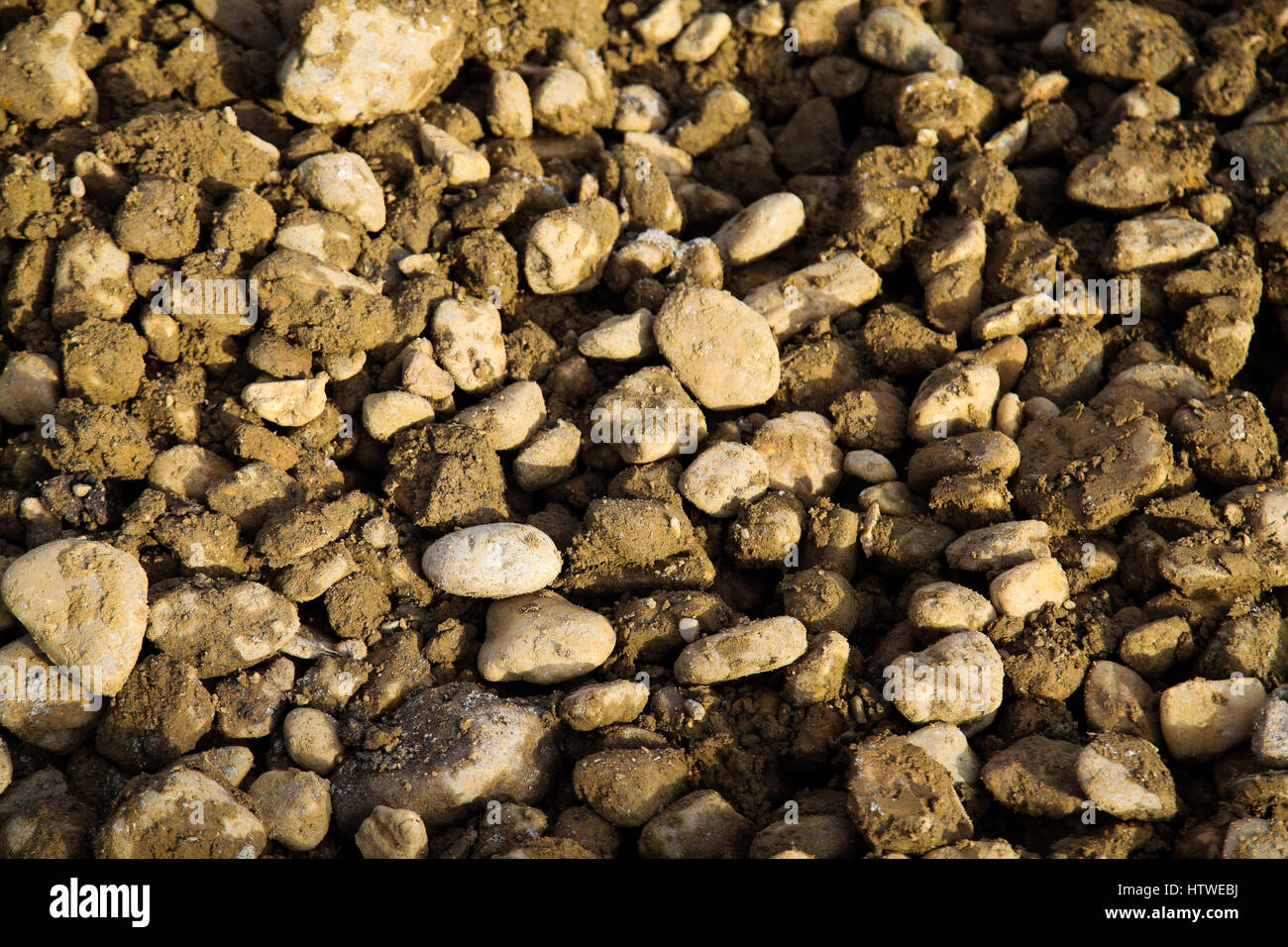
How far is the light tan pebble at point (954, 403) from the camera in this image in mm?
4180

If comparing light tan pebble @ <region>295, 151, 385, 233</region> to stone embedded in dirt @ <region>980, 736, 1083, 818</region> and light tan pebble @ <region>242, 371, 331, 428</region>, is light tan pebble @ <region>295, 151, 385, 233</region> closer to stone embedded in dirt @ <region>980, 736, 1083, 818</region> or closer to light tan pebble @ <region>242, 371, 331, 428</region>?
light tan pebble @ <region>242, 371, 331, 428</region>

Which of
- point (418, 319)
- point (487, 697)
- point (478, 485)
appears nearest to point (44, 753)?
point (487, 697)

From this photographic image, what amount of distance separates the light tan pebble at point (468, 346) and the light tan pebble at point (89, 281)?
4.20 ft

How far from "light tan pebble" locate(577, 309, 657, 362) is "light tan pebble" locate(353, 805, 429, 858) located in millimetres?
2131

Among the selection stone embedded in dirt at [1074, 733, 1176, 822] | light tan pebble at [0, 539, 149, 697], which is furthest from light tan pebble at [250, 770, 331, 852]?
stone embedded in dirt at [1074, 733, 1176, 822]

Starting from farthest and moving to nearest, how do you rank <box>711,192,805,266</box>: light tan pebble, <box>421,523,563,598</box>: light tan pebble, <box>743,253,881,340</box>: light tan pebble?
<box>711,192,805,266</box>: light tan pebble, <box>743,253,881,340</box>: light tan pebble, <box>421,523,563,598</box>: light tan pebble

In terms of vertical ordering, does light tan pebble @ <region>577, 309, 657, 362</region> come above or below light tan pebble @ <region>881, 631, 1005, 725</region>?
above

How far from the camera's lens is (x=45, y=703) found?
3426mm

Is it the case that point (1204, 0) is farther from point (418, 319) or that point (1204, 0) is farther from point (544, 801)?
point (544, 801)

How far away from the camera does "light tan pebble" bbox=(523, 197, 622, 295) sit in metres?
4.52

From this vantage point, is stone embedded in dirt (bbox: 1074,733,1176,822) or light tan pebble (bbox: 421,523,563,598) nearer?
stone embedded in dirt (bbox: 1074,733,1176,822)

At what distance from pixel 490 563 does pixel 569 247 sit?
5.31 ft

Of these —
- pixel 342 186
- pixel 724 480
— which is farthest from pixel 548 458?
pixel 342 186

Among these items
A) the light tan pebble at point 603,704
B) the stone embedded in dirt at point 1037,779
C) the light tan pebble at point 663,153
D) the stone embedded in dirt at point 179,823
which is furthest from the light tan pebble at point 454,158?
the stone embedded in dirt at point 1037,779
